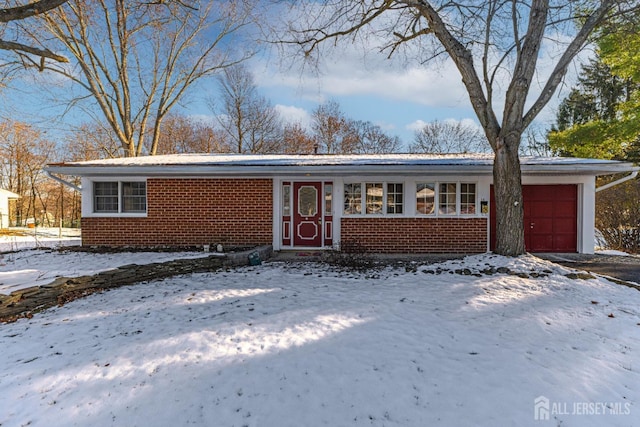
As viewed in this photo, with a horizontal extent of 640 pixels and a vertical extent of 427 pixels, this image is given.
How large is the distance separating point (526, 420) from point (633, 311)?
11.9 feet

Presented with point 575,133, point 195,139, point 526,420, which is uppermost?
point 195,139

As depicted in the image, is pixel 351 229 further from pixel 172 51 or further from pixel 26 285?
pixel 172 51

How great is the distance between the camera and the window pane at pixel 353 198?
348 inches

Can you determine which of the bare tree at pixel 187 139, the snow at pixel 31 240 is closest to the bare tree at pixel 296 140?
the bare tree at pixel 187 139

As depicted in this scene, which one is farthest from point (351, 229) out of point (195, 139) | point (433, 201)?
point (195, 139)

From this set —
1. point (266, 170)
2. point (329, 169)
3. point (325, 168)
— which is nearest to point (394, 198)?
point (329, 169)

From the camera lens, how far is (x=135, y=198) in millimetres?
8781

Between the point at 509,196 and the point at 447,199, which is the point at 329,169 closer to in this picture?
the point at 447,199

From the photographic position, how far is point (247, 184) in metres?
8.68

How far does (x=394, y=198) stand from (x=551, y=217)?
468 centimetres

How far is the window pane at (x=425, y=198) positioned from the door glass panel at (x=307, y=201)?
9.91 feet

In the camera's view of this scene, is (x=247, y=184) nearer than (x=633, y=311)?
No

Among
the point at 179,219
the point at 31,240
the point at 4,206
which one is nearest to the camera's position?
the point at 179,219

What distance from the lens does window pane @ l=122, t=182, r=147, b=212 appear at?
876 cm
